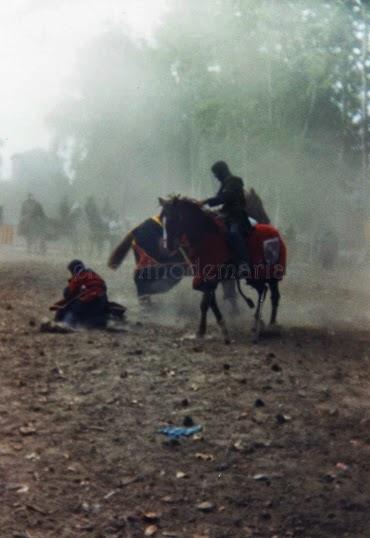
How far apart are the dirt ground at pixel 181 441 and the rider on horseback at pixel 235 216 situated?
113cm

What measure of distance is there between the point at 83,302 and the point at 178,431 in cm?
538

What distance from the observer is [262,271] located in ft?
46.7

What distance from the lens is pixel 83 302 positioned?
13.4 m

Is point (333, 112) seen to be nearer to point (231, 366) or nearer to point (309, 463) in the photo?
point (231, 366)

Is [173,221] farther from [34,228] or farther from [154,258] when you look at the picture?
[34,228]

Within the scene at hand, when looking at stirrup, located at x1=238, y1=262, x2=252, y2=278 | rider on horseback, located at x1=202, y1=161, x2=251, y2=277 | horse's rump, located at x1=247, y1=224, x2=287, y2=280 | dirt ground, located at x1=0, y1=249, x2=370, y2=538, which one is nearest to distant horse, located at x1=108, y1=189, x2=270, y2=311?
horse's rump, located at x1=247, y1=224, x2=287, y2=280

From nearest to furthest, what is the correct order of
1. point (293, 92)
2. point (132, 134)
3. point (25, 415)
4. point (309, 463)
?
point (309, 463) → point (25, 415) → point (293, 92) → point (132, 134)

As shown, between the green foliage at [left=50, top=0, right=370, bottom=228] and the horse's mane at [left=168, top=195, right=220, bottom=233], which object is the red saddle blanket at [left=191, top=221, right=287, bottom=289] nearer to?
the horse's mane at [left=168, top=195, right=220, bottom=233]

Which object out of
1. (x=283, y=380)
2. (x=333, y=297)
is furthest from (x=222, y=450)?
(x=333, y=297)

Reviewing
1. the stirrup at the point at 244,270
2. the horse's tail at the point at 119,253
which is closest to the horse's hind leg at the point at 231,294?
the horse's tail at the point at 119,253

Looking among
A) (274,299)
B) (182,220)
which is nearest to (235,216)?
(182,220)

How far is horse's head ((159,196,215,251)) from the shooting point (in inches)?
523

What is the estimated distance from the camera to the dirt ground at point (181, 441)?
648 cm

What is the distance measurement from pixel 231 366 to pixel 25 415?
117 inches
